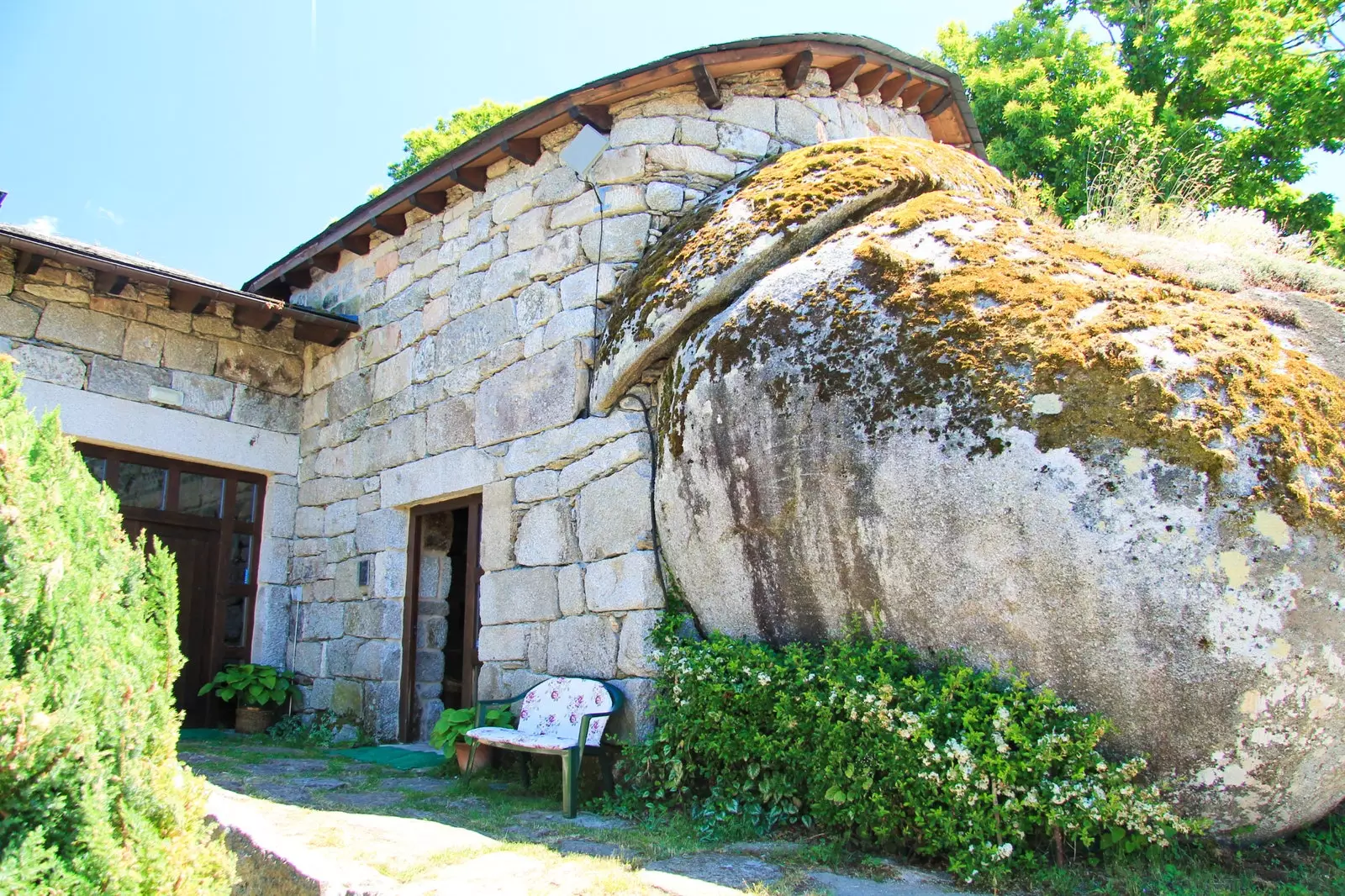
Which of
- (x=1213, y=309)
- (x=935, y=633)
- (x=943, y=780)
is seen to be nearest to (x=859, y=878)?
(x=943, y=780)

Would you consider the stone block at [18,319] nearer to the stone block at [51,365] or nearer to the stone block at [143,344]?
the stone block at [51,365]

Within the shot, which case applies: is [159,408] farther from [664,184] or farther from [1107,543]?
[1107,543]

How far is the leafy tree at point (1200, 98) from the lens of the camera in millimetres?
9969

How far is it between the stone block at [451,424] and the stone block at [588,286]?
962 millimetres

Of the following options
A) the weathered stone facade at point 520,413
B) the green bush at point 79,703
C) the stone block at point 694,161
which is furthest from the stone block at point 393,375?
the green bush at point 79,703

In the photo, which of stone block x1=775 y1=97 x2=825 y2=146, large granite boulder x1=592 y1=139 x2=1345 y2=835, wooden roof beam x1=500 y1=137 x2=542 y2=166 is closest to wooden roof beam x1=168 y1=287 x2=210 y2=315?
wooden roof beam x1=500 y1=137 x2=542 y2=166

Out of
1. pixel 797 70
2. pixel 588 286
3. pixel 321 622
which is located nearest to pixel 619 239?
pixel 588 286

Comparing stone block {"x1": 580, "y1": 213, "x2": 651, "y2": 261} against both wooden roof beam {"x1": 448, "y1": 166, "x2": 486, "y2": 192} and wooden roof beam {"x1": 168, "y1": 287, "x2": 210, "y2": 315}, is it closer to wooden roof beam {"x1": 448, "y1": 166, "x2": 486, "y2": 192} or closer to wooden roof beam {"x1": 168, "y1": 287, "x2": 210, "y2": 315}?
wooden roof beam {"x1": 448, "y1": 166, "x2": 486, "y2": 192}

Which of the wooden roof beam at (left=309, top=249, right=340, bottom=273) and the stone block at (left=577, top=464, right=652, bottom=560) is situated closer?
the stone block at (left=577, top=464, right=652, bottom=560)

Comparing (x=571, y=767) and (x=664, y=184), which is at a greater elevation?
(x=664, y=184)

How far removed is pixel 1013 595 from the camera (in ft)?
9.62

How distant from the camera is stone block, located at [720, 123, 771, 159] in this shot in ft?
16.9

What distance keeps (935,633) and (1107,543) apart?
660 millimetres

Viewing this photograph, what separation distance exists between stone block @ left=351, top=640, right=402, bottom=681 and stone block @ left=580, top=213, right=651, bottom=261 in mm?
2839
